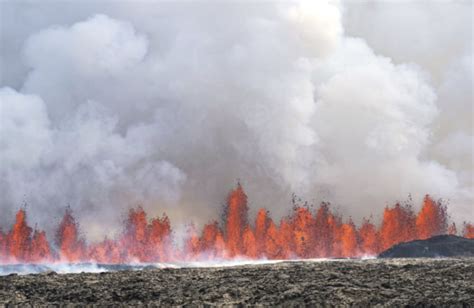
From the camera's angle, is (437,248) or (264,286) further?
(437,248)

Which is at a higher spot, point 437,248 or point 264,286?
point 437,248

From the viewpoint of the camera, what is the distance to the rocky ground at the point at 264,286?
2872cm

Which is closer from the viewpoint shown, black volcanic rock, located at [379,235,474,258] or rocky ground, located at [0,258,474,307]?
rocky ground, located at [0,258,474,307]

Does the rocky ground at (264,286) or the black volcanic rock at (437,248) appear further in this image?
the black volcanic rock at (437,248)

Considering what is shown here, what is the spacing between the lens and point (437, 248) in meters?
83.6

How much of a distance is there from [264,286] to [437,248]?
2348 inches

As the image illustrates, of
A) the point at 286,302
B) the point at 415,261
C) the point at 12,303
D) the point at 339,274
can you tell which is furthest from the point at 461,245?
the point at 12,303

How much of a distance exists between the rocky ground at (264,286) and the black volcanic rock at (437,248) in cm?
4734

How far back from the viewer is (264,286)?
31.0 m

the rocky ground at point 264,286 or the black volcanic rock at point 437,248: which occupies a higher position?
the black volcanic rock at point 437,248

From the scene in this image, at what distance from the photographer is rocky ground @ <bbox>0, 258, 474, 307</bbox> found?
94.2 ft

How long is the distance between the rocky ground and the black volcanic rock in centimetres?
4734

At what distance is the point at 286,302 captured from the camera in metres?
28.5

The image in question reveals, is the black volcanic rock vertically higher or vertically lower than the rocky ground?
higher
